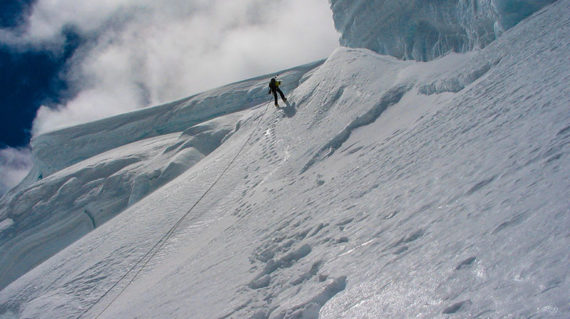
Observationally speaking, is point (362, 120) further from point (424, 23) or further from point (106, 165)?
point (106, 165)

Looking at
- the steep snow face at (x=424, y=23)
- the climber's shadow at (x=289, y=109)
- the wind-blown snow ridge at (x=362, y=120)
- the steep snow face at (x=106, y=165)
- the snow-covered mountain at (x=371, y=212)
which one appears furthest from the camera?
the steep snow face at (x=106, y=165)

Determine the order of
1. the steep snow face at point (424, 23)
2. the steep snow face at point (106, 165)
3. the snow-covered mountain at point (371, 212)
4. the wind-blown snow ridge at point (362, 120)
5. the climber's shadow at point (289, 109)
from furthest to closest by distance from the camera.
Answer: the steep snow face at point (106, 165)
the climber's shadow at point (289, 109)
the steep snow face at point (424, 23)
the wind-blown snow ridge at point (362, 120)
the snow-covered mountain at point (371, 212)

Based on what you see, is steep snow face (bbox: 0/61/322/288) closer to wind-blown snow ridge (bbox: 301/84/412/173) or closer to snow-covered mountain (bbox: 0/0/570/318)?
snow-covered mountain (bbox: 0/0/570/318)

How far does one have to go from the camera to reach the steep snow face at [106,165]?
19.5 metres

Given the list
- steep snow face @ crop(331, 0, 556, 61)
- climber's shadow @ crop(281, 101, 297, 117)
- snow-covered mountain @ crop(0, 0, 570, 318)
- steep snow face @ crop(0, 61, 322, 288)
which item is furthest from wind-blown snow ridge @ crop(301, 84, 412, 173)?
steep snow face @ crop(0, 61, 322, 288)

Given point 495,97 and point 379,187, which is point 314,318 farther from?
point 495,97

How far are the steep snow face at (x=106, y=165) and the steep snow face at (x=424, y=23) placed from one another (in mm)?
7179

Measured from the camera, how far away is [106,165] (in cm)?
2333

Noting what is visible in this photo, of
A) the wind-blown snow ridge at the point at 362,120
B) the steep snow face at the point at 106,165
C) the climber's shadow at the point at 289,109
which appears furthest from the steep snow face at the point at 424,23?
the steep snow face at the point at 106,165

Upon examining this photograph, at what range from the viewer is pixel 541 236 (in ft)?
9.52

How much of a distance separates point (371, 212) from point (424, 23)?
1071 centimetres

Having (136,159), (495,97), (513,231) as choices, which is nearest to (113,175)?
(136,159)

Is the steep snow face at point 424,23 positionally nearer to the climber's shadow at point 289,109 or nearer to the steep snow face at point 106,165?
the climber's shadow at point 289,109

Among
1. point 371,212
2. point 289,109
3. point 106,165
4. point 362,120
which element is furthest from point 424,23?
point 106,165
